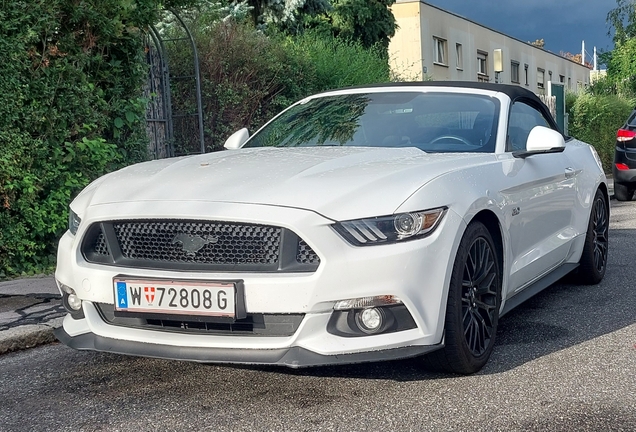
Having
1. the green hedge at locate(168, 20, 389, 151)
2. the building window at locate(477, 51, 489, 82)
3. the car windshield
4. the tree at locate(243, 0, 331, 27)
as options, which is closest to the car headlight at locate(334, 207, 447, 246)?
the car windshield

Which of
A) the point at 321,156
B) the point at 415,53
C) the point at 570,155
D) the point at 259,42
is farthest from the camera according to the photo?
the point at 415,53

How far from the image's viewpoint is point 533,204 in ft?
15.1

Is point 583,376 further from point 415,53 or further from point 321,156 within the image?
point 415,53

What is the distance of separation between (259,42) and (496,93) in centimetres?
605

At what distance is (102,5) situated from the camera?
7012mm

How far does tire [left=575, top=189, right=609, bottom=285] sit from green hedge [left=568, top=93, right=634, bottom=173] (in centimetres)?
1503

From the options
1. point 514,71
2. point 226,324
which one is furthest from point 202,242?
point 514,71

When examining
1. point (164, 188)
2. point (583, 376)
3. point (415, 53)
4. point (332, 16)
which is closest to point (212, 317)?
point (164, 188)

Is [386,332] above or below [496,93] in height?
below

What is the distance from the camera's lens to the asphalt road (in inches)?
129

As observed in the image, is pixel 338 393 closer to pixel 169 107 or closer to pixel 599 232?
pixel 599 232

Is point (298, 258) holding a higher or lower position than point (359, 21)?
lower

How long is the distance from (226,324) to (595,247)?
3.53m

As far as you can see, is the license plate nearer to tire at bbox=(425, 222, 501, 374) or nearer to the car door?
tire at bbox=(425, 222, 501, 374)
